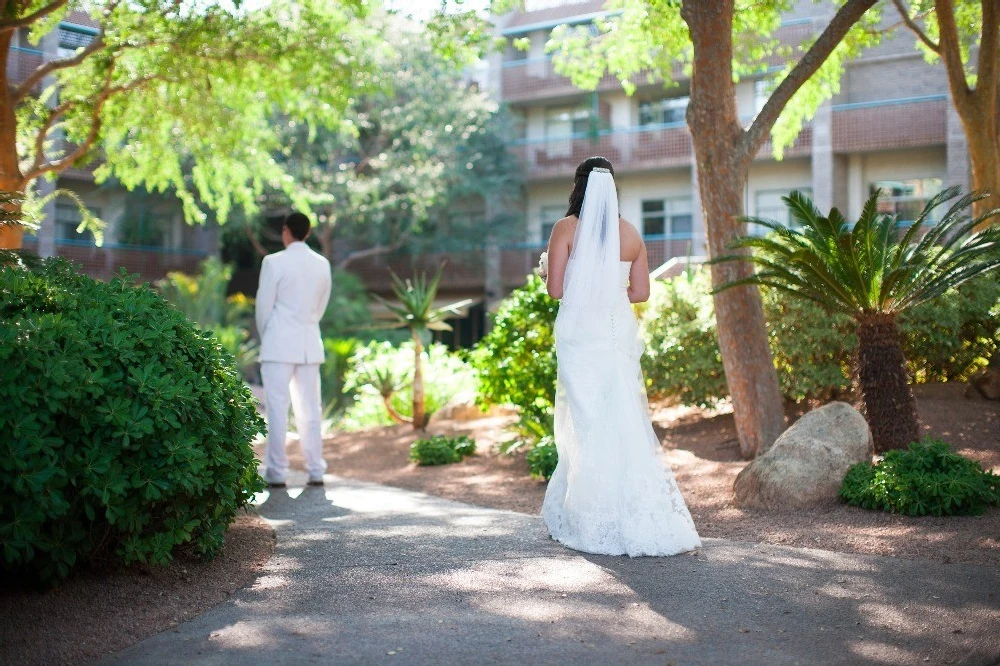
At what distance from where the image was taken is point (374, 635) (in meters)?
4.15

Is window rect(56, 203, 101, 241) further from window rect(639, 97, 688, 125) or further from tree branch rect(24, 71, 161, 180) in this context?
tree branch rect(24, 71, 161, 180)

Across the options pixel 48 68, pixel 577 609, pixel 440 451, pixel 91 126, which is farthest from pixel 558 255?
pixel 91 126

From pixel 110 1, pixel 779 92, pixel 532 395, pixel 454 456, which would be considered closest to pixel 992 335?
pixel 779 92

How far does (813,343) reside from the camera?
34.7ft

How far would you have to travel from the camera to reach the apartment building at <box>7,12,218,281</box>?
28859mm

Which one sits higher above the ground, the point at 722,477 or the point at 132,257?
the point at 132,257

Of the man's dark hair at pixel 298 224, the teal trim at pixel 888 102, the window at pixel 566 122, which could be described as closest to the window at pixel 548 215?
the window at pixel 566 122

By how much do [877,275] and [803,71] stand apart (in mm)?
1986

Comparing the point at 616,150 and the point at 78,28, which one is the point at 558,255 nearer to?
the point at 78,28

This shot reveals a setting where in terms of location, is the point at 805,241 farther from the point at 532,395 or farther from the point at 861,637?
the point at 861,637

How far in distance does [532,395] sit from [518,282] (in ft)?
65.6

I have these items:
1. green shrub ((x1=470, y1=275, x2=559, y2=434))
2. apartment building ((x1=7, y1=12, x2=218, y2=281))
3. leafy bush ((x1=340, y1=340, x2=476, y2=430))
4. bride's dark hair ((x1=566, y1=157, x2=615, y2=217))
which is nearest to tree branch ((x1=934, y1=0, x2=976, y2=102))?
green shrub ((x1=470, y1=275, x2=559, y2=434))

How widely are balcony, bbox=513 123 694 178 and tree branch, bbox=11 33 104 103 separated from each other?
61.5 ft

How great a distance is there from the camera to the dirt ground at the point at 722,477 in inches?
243
